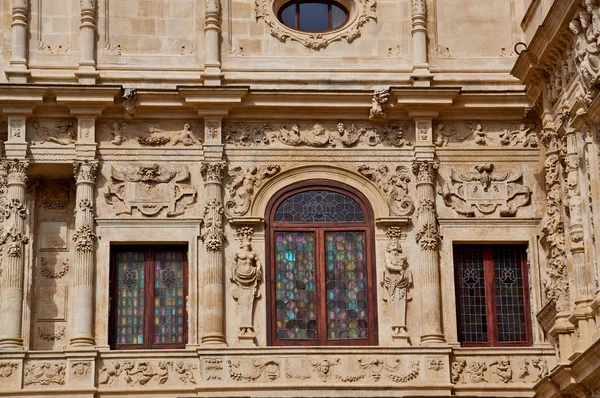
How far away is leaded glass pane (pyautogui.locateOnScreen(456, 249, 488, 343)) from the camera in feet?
80.9

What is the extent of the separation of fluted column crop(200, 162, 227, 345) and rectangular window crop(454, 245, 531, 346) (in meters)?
3.66

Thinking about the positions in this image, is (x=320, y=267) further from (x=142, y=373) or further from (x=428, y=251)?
(x=142, y=373)

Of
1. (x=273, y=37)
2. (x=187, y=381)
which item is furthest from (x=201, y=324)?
(x=273, y=37)

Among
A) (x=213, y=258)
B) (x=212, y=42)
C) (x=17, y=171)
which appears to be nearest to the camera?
(x=213, y=258)

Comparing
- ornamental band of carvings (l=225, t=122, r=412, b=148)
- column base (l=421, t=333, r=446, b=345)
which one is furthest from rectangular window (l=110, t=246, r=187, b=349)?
column base (l=421, t=333, r=446, b=345)

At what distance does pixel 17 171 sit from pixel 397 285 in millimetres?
6027

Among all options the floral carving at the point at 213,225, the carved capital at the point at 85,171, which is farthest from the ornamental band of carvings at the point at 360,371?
the carved capital at the point at 85,171

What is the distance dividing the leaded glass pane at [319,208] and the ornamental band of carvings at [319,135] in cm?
80

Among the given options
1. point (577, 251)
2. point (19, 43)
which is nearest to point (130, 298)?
point (19, 43)

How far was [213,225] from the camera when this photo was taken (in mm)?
24453

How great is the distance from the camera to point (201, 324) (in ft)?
79.0

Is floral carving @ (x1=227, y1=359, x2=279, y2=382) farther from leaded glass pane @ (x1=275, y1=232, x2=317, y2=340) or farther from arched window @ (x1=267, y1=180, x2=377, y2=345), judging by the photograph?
leaded glass pane @ (x1=275, y1=232, x2=317, y2=340)

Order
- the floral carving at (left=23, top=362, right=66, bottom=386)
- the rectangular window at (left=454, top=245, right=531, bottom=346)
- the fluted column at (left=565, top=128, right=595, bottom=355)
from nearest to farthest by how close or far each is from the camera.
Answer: the fluted column at (left=565, top=128, right=595, bottom=355), the floral carving at (left=23, top=362, right=66, bottom=386), the rectangular window at (left=454, top=245, right=531, bottom=346)

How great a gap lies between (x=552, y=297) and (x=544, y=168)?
7.42 ft
